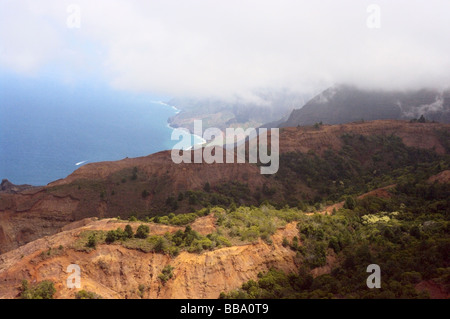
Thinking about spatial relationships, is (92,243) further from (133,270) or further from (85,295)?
(85,295)

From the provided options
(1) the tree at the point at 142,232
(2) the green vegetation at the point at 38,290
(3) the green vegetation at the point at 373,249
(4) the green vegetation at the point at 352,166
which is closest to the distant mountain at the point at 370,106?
(4) the green vegetation at the point at 352,166

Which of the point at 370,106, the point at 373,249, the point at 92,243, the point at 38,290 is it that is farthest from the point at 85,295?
the point at 370,106

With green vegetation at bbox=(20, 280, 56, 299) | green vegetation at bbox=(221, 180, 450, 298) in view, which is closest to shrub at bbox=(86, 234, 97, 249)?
green vegetation at bbox=(20, 280, 56, 299)

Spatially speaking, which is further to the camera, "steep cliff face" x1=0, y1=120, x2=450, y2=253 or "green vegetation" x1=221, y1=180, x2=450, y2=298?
"steep cliff face" x1=0, y1=120, x2=450, y2=253

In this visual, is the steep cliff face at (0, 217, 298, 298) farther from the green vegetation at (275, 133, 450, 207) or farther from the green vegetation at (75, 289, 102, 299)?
the green vegetation at (275, 133, 450, 207)

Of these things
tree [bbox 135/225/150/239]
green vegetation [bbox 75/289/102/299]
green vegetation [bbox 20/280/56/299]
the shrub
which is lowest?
green vegetation [bbox 75/289/102/299]

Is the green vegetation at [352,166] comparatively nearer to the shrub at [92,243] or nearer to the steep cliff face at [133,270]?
the steep cliff face at [133,270]

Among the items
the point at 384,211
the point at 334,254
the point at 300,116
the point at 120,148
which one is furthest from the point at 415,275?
the point at 120,148
